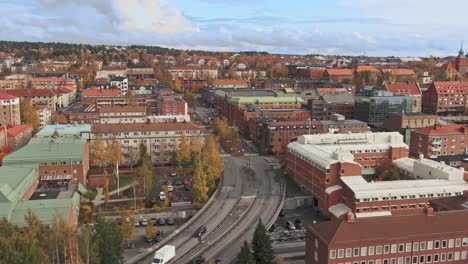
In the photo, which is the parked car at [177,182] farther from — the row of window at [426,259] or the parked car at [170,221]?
the row of window at [426,259]

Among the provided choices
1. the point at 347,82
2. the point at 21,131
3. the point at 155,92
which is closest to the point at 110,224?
the point at 21,131

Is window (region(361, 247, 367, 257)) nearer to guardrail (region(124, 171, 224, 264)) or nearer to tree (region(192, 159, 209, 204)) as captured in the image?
guardrail (region(124, 171, 224, 264))

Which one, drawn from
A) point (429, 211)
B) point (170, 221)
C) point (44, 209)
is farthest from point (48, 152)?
point (429, 211)

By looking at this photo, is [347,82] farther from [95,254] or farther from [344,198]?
[95,254]

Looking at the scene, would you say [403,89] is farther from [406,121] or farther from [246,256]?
[246,256]

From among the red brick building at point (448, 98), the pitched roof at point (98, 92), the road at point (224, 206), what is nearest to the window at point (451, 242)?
the road at point (224, 206)
